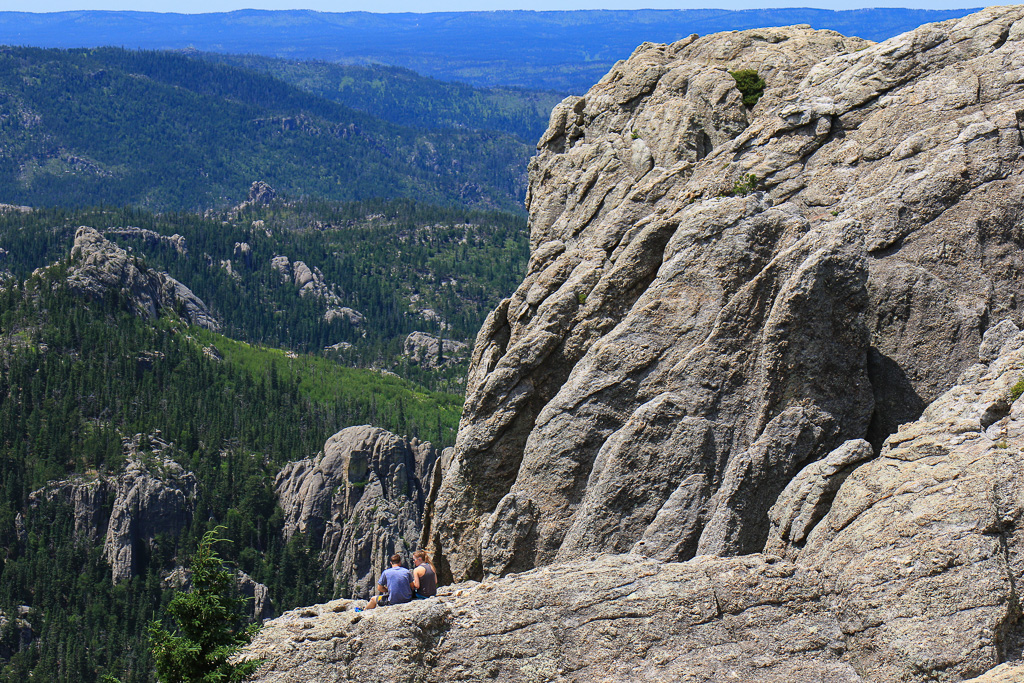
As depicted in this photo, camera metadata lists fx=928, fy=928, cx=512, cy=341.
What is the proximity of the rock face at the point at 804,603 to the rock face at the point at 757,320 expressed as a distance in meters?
1.51

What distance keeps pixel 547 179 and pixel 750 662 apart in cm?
3094

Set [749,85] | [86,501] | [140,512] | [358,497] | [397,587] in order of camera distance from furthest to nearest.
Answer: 1. [86,501]
2. [140,512]
3. [358,497]
4. [749,85]
5. [397,587]

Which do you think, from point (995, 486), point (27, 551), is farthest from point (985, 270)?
point (27, 551)

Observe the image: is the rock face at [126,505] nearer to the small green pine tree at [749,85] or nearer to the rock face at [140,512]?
the rock face at [140,512]

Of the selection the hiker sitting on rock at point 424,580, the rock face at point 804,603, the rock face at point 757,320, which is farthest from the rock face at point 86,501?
the rock face at point 804,603

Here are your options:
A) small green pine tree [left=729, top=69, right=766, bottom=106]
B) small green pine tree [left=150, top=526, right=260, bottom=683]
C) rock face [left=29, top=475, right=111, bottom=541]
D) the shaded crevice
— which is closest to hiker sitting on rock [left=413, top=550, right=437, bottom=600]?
small green pine tree [left=150, top=526, right=260, bottom=683]

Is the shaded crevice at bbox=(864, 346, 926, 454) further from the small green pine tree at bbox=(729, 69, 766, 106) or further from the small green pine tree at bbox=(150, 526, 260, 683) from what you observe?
the small green pine tree at bbox=(150, 526, 260, 683)

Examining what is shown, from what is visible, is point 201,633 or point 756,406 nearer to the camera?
point 201,633

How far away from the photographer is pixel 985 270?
28562mm

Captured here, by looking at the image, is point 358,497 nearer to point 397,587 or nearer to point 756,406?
point 397,587

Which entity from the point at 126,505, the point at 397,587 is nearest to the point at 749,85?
the point at 397,587

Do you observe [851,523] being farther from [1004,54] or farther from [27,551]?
[27,551]

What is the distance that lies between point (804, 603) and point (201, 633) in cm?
1592

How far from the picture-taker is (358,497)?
17375cm
